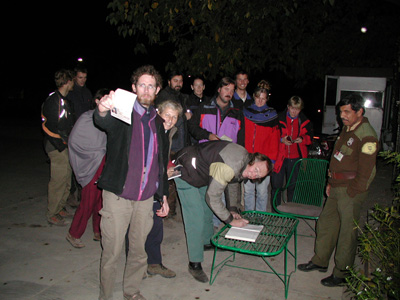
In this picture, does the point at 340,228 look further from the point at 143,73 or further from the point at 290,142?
the point at 143,73

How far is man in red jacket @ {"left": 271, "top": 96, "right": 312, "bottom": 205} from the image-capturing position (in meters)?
5.39

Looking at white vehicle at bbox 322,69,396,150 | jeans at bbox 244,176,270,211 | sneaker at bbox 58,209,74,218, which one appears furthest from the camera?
white vehicle at bbox 322,69,396,150

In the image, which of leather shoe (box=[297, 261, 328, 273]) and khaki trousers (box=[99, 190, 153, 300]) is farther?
leather shoe (box=[297, 261, 328, 273])

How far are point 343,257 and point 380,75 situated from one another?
1012cm

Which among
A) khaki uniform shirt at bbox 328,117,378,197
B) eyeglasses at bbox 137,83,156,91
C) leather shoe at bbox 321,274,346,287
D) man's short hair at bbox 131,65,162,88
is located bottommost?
leather shoe at bbox 321,274,346,287

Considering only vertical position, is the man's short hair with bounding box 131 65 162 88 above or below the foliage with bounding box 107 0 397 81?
below

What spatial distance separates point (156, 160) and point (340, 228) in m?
2.00

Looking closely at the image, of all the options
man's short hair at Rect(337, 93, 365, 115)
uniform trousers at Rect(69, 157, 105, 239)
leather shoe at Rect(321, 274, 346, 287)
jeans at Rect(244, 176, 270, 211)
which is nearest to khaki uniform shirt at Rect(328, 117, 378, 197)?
man's short hair at Rect(337, 93, 365, 115)

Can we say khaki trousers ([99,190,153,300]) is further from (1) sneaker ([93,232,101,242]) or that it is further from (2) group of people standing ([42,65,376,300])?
(1) sneaker ([93,232,101,242])

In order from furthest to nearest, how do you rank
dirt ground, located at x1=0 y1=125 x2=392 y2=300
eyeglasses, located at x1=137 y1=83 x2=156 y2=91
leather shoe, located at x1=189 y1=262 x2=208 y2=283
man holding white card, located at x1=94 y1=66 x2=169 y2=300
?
leather shoe, located at x1=189 y1=262 x2=208 y2=283
dirt ground, located at x1=0 y1=125 x2=392 y2=300
eyeglasses, located at x1=137 y1=83 x2=156 y2=91
man holding white card, located at x1=94 y1=66 x2=169 y2=300

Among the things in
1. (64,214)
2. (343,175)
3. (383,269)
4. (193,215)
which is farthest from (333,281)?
(64,214)

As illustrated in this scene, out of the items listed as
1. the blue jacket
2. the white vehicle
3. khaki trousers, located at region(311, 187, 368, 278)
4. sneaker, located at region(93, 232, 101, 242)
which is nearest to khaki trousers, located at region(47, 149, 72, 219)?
sneaker, located at region(93, 232, 101, 242)

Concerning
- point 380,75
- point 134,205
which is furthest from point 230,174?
point 380,75

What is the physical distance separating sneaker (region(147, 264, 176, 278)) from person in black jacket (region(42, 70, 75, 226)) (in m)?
1.80
